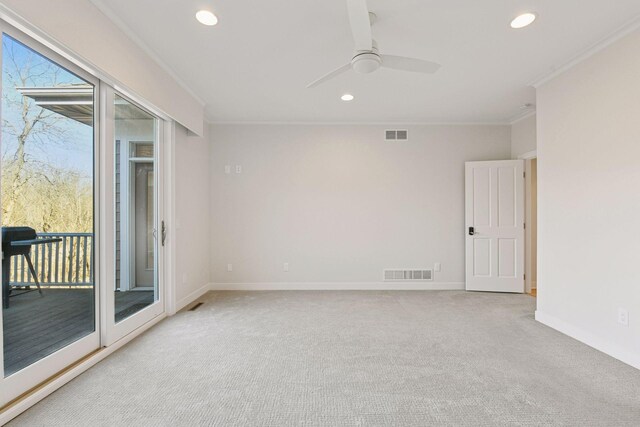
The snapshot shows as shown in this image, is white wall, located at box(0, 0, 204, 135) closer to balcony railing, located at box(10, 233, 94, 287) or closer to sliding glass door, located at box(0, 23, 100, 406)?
sliding glass door, located at box(0, 23, 100, 406)

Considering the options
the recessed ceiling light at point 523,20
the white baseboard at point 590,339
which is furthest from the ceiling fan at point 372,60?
the white baseboard at point 590,339

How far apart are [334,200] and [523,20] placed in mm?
3172

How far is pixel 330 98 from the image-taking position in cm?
388

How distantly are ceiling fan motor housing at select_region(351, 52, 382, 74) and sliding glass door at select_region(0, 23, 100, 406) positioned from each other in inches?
84.3

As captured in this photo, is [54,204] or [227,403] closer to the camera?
[227,403]

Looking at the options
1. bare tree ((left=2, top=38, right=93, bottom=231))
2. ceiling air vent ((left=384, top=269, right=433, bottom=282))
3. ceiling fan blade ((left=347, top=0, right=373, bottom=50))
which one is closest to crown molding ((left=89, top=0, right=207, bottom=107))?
bare tree ((left=2, top=38, right=93, bottom=231))

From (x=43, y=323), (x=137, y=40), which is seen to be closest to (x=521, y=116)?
(x=137, y=40)

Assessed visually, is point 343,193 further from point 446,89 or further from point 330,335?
point 330,335

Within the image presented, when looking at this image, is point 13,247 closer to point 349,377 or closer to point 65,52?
point 65,52

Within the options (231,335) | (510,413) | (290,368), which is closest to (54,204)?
(231,335)

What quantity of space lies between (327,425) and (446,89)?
11.9 feet

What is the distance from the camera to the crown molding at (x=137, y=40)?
2185 millimetres

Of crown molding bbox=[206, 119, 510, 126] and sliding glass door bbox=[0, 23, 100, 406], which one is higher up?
crown molding bbox=[206, 119, 510, 126]

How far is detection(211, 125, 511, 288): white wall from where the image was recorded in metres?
4.86
